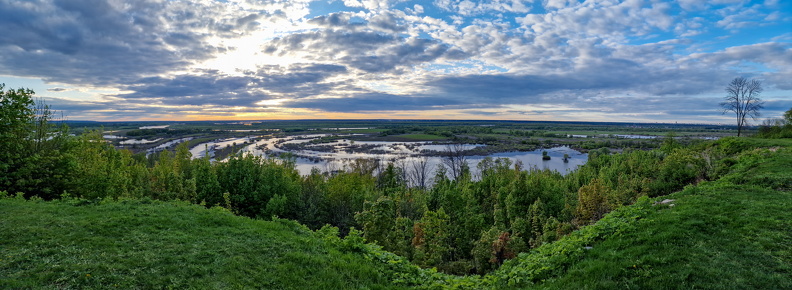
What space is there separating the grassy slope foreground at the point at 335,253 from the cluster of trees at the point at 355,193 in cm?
473

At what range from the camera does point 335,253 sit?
31.7 ft

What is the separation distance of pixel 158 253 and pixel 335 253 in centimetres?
430

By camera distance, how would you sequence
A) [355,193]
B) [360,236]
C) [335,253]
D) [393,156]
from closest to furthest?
[335,253]
[360,236]
[355,193]
[393,156]

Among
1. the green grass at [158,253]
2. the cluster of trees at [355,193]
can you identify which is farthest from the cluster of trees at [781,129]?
the green grass at [158,253]

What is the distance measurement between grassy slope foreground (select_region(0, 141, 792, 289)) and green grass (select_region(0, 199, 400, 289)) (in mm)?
28

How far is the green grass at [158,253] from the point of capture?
21.9 feet

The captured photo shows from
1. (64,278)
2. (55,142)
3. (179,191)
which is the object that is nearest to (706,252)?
(64,278)

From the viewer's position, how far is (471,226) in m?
21.0

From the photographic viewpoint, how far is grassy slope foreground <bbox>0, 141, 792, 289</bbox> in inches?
257

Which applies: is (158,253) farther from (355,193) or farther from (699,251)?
(355,193)

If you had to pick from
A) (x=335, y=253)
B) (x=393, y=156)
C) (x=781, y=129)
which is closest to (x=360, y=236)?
(x=335, y=253)

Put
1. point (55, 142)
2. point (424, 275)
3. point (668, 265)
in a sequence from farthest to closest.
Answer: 1. point (55, 142)
2. point (424, 275)
3. point (668, 265)

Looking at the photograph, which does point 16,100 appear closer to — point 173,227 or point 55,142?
point 55,142

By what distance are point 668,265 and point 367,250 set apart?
7423mm
